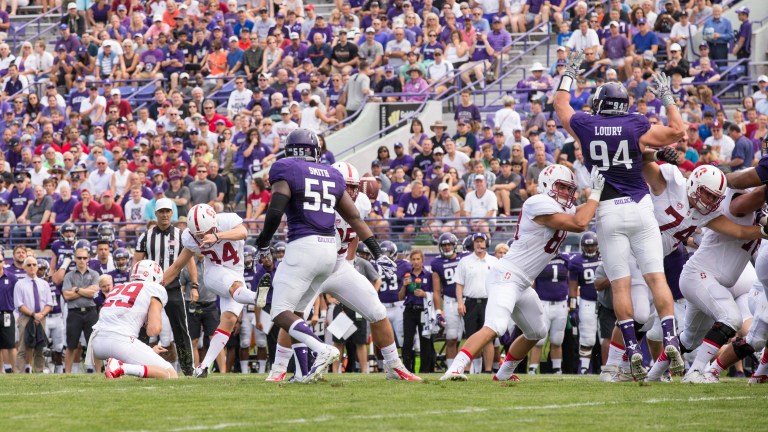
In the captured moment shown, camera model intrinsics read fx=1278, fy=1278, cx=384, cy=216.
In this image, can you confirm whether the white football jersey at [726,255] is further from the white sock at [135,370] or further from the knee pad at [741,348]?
the white sock at [135,370]

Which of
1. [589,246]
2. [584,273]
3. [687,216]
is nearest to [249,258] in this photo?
[584,273]

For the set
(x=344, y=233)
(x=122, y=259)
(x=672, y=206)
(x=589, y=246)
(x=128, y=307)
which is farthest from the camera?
(x=122, y=259)

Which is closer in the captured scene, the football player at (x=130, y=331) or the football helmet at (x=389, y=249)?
the football player at (x=130, y=331)

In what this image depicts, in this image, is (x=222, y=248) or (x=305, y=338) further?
(x=222, y=248)

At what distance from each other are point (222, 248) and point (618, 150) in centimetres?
388

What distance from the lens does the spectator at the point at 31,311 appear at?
17.0 meters

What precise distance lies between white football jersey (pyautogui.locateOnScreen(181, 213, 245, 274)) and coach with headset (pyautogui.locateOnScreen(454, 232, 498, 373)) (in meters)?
4.65

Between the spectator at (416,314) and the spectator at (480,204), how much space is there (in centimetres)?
175

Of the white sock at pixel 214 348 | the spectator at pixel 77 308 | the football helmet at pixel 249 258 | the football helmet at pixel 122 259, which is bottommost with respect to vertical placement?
the spectator at pixel 77 308

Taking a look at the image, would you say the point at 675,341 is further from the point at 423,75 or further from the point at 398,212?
the point at 423,75

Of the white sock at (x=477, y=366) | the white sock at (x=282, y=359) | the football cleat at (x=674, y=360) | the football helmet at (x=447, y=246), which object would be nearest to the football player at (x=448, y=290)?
the football helmet at (x=447, y=246)

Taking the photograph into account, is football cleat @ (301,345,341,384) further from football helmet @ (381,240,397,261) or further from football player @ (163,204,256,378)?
football helmet @ (381,240,397,261)

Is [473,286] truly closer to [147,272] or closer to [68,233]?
[147,272]

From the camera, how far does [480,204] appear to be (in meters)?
18.4
